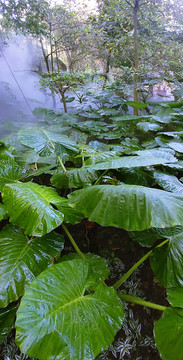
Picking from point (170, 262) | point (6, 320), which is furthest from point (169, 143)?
point (6, 320)

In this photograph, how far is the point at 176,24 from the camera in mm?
3463

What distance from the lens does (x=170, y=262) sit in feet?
2.92

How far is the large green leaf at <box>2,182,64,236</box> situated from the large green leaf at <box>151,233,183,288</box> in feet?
1.60

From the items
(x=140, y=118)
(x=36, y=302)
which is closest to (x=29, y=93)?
(x=140, y=118)

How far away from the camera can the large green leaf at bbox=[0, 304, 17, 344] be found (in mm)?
924

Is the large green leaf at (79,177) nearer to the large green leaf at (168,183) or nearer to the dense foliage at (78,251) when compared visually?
the dense foliage at (78,251)

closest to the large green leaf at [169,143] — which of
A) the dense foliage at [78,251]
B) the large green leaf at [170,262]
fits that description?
the dense foliage at [78,251]

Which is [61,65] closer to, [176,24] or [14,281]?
[176,24]

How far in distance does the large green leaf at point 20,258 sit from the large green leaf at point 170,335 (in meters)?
0.54

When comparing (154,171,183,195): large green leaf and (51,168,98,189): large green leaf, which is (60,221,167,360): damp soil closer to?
(51,168,98,189): large green leaf

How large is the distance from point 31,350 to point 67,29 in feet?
12.8

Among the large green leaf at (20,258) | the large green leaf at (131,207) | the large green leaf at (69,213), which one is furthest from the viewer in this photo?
the large green leaf at (69,213)

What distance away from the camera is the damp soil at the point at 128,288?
40.4 inches

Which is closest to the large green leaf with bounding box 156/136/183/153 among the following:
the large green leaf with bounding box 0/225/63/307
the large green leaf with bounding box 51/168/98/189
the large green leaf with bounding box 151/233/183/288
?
the large green leaf with bounding box 51/168/98/189
